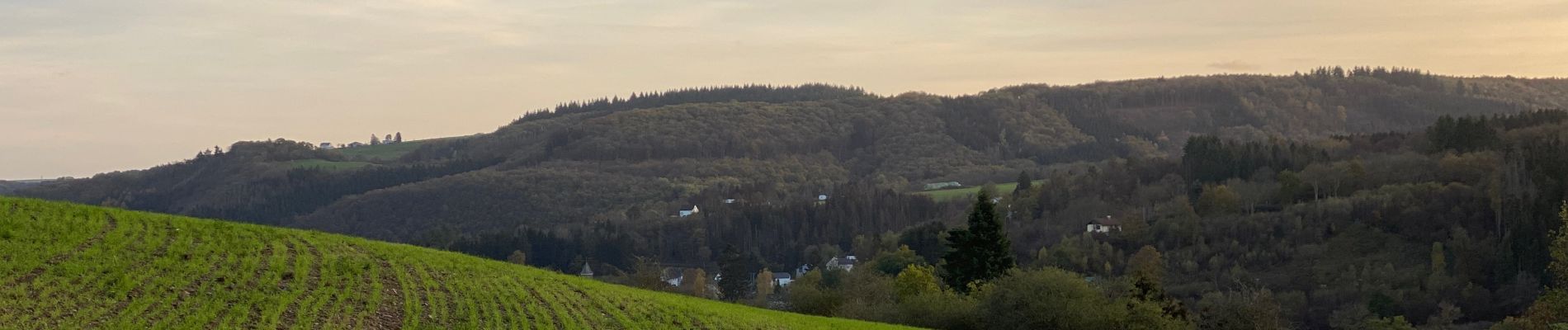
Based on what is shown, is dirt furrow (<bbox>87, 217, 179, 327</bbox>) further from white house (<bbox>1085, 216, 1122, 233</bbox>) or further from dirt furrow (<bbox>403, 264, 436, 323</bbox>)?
white house (<bbox>1085, 216, 1122, 233</bbox>)

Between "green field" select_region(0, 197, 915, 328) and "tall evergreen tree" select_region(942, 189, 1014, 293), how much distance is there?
24.6m

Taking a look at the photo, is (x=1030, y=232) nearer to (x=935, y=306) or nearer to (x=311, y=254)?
(x=935, y=306)

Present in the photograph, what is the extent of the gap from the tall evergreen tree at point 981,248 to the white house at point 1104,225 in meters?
73.9

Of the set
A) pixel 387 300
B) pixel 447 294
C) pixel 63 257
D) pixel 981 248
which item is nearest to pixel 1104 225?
pixel 981 248

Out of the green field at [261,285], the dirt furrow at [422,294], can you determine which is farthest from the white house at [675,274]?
the dirt furrow at [422,294]

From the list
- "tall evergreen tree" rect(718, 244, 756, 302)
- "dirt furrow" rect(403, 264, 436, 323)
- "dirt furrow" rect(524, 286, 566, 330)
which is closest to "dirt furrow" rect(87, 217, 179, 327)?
"dirt furrow" rect(403, 264, 436, 323)

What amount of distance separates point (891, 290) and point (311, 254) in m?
35.4

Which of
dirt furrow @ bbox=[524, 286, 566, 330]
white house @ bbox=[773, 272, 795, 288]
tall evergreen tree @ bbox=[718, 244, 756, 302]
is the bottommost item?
white house @ bbox=[773, 272, 795, 288]

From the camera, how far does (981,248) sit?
66188mm

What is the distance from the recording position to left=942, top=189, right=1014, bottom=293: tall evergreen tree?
2586 inches

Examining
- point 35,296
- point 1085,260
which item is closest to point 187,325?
point 35,296

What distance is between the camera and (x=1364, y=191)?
5315 inches

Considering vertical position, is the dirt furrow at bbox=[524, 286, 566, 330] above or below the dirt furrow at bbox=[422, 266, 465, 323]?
below

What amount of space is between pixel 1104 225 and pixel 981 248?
79063mm
